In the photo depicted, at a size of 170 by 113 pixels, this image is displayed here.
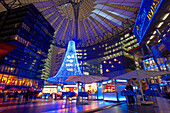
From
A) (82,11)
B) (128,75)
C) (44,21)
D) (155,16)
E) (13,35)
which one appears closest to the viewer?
(128,75)

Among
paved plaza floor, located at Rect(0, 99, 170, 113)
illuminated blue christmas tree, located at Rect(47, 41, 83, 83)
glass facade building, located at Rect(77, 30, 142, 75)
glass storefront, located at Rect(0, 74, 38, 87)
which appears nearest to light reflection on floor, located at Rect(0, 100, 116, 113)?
paved plaza floor, located at Rect(0, 99, 170, 113)

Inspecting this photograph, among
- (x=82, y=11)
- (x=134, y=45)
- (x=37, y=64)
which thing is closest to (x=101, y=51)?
(x=134, y=45)

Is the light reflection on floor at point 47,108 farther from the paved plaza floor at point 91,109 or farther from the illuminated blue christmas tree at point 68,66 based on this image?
the illuminated blue christmas tree at point 68,66

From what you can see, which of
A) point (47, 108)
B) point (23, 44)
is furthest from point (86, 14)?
point (47, 108)

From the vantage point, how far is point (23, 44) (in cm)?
3697

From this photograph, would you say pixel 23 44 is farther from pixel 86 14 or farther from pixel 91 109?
pixel 91 109

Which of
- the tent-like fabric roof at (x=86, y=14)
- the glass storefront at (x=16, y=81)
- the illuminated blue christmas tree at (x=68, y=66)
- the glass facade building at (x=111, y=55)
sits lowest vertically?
the glass storefront at (x=16, y=81)

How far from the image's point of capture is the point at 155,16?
12.2 m

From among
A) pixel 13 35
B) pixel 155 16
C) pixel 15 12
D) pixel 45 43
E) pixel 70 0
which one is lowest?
pixel 155 16

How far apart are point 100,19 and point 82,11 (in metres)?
9.90

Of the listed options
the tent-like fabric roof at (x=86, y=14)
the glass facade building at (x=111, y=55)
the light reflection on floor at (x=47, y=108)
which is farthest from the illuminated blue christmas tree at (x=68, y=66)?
the glass facade building at (x=111, y=55)

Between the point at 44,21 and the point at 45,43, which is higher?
the point at 44,21

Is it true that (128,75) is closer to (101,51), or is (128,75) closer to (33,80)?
(33,80)

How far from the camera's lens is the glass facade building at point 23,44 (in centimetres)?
3322
